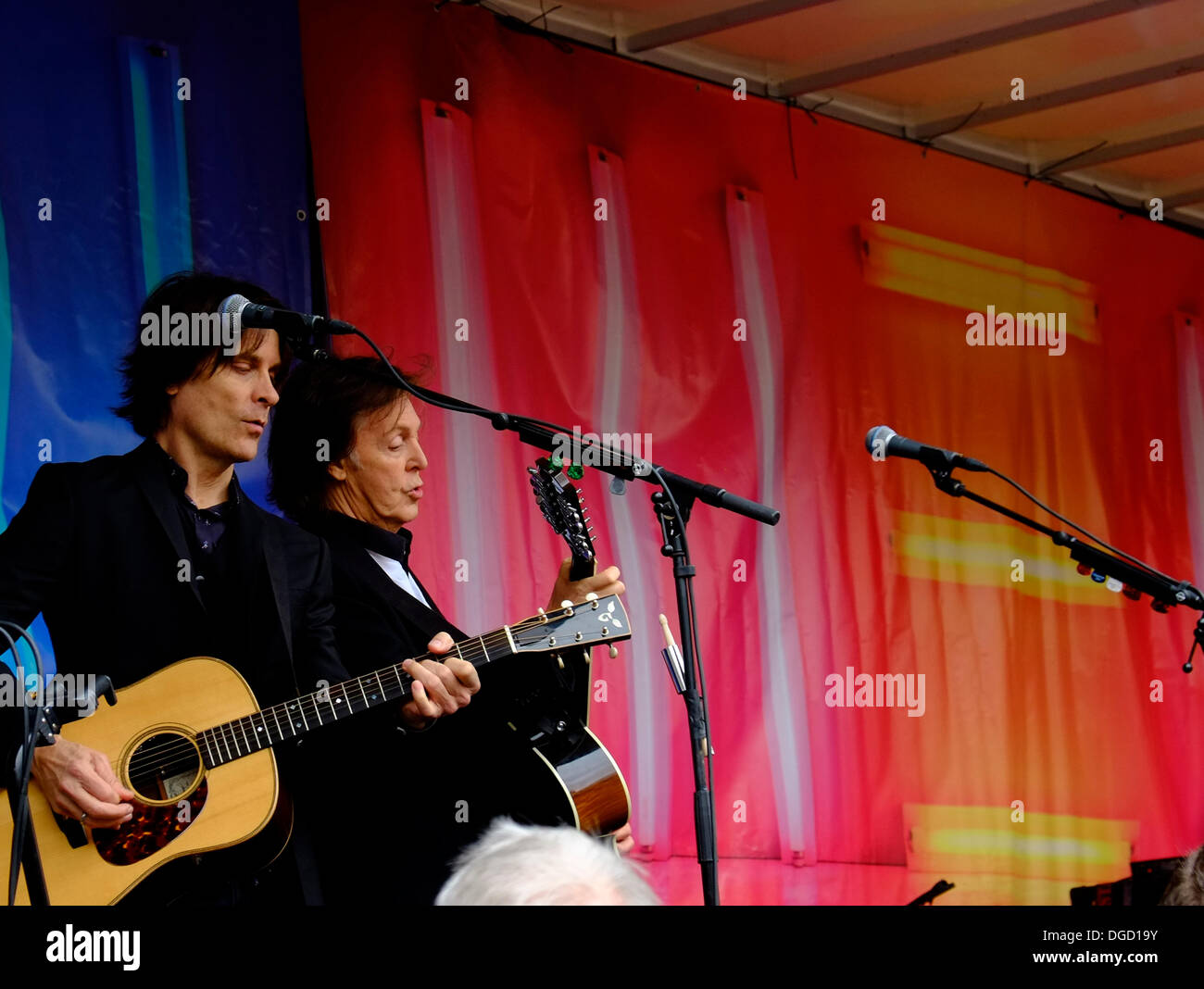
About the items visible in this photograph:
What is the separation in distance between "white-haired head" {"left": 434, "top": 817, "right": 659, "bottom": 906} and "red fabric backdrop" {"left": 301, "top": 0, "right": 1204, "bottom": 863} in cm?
255

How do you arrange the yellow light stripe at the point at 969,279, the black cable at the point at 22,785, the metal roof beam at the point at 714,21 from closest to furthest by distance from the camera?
1. the black cable at the point at 22,785
2. the metal roof beam at the point at 714,21
3. the yellow light stripe at the point at 969,279

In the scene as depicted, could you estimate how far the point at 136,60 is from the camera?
347 cm

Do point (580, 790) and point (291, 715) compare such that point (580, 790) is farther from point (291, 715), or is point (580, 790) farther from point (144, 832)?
point (144, 832)

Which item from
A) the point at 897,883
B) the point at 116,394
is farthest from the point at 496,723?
the point at 897,883

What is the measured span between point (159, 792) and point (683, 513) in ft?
3.62

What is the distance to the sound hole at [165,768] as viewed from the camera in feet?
8.71

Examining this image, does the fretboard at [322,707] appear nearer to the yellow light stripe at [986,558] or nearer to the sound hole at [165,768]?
the sound hole at [165,768]

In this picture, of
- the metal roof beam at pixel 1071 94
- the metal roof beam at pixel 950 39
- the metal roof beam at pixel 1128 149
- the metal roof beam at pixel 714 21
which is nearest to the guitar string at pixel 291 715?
the metal roof beam at pixel 714 21

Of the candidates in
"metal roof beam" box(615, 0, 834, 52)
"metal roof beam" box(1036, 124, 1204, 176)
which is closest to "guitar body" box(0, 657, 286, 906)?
"metal roof beam" box(615, 0, 834, 52)

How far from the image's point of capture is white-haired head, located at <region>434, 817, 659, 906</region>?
4.53 feet

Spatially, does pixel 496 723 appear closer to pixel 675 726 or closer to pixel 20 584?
pixel 20 584

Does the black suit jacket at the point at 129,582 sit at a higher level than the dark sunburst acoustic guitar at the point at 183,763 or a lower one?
higher

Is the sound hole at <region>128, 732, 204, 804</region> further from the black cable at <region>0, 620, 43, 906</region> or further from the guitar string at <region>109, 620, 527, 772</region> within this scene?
the black cable at <region>0, 620, 43, 906</region>

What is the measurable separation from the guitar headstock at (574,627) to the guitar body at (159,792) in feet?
1.85
